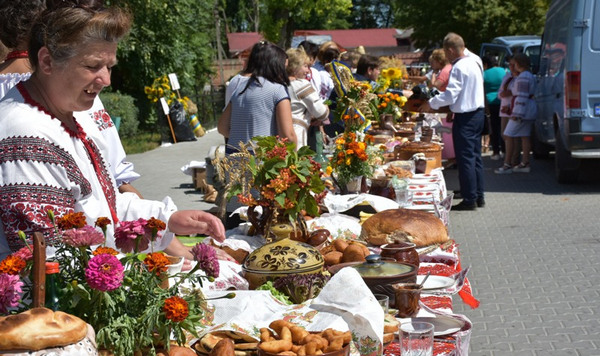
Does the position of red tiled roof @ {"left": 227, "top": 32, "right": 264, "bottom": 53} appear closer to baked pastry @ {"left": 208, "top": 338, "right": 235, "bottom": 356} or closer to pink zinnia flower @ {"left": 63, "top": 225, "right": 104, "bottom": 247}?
baked pastry @ {"left": 208, "top": 338, "right": 235, "bottom": 356}

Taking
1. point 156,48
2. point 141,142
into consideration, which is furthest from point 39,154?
point 156,48

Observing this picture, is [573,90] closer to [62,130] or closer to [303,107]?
[303,107]

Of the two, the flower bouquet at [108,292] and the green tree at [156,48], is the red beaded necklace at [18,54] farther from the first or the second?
the green tree at [156,48]

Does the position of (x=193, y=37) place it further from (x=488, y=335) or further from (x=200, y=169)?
(x=488, y=335)

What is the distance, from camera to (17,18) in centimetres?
298

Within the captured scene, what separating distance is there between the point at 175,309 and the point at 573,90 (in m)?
9.47

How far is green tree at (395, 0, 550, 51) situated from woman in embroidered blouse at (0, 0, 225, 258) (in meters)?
40.9

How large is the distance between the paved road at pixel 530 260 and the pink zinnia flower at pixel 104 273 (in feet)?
12.4

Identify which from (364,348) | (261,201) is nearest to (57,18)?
(364,348)

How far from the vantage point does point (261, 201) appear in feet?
13.7

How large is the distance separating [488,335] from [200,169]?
726 centimetres

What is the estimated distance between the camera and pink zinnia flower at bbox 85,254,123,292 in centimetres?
185

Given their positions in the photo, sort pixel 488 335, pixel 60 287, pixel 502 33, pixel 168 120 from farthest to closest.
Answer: pixel 502 33
pixel 168 120
pixel 488 335
pixel 60 287

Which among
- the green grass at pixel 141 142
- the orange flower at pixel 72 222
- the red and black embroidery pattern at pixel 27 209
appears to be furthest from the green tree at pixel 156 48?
the orange flower at pixel 72 222
